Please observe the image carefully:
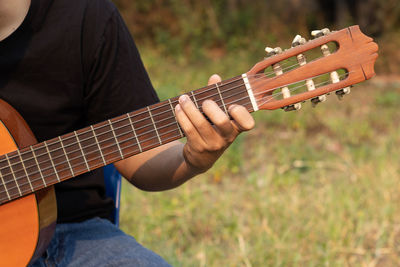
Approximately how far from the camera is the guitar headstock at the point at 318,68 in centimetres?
132

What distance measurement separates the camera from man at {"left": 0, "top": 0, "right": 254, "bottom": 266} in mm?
1543

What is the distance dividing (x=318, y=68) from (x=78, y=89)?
0.76m

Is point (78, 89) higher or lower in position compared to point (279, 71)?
higher

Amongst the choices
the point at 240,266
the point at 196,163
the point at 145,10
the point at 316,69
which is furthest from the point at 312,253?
the point at 145,10

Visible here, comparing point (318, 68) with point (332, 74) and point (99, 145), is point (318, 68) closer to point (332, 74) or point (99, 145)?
point (332, 74)

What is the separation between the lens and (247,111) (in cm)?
135

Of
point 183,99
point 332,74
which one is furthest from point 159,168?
point 332,74

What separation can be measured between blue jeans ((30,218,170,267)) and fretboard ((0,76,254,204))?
195mm

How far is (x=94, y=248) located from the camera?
4.97 feet

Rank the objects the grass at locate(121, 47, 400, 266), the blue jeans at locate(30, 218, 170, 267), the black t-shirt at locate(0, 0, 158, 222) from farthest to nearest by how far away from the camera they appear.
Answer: the grass at locate(121, 47, 400, 266)
the black t-shirt at locate(0, 0, 158, 222)
the blue jeans at locate(30, 218, 170, 267)

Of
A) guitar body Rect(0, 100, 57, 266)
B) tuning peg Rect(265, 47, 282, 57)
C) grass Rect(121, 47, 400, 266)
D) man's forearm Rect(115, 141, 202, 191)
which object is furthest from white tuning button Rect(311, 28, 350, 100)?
grass Rect(121, 47, 400, 266)

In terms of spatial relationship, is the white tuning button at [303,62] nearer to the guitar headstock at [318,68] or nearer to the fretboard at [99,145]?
the guitar headstock at [318,68]

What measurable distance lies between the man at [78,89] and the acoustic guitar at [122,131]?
0.33 feet

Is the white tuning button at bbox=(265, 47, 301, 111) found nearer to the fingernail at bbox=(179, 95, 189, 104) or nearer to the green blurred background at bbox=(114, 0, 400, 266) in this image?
the fingernail at bbox=(179, 95, 189, 104)
